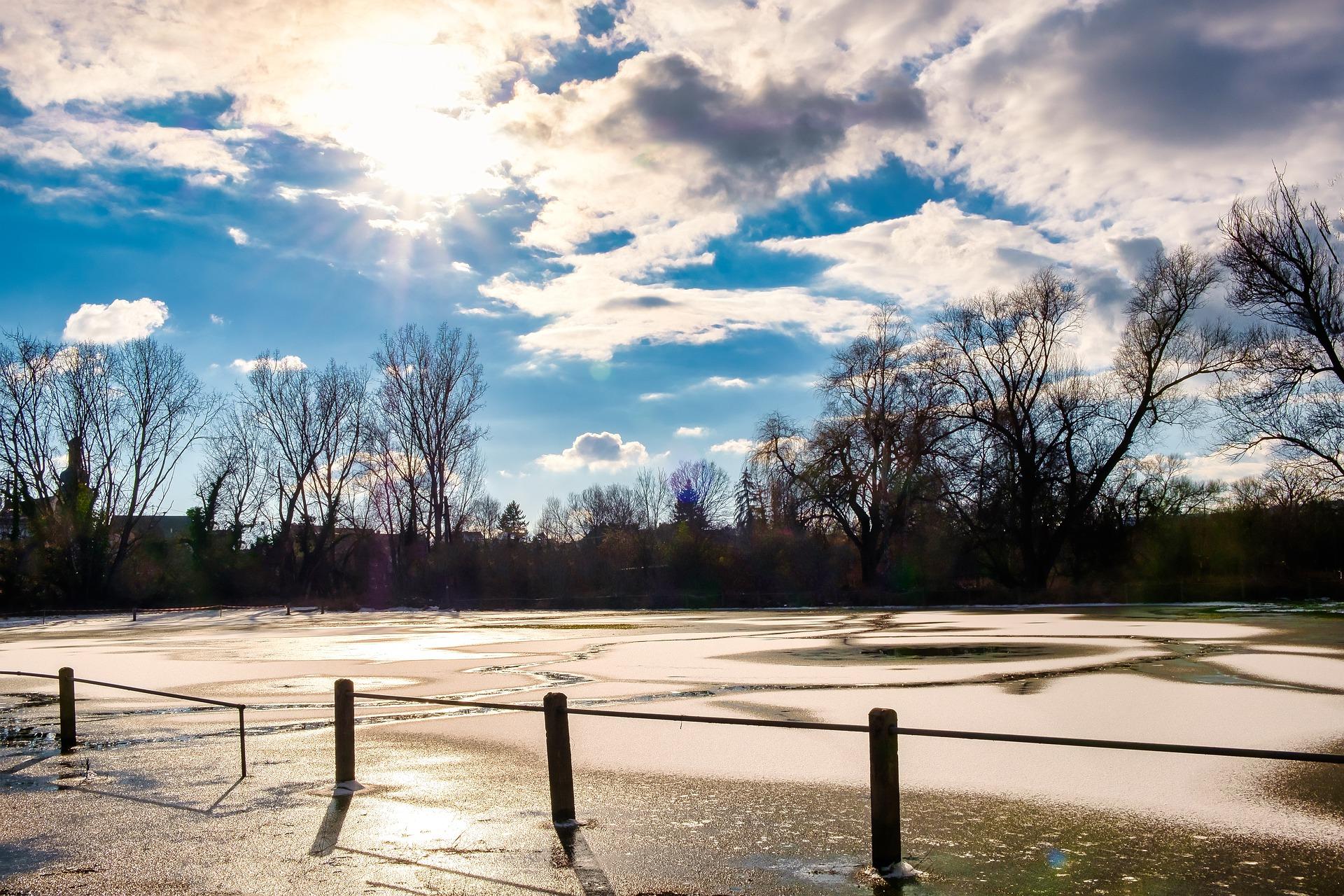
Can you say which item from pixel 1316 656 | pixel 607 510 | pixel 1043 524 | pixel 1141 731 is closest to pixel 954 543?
pixel 1043 524

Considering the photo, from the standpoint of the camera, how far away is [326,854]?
6.25m

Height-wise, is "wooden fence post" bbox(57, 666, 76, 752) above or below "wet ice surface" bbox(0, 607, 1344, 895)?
above

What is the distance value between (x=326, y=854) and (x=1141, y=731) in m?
7.59

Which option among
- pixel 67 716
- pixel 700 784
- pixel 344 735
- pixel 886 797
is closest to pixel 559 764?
pixel 700 784

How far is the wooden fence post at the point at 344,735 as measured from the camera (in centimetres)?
792

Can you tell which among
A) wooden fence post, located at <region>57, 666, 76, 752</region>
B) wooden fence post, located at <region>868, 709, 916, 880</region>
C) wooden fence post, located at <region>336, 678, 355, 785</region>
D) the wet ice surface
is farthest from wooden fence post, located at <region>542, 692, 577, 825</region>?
wooden fence post, located at <region>57, 666, 76, 752</region>

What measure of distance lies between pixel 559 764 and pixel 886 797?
93.2 inches

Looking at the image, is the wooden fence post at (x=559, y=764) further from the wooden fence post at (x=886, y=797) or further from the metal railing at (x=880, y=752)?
the wooden fence post at (x=886, y=797)

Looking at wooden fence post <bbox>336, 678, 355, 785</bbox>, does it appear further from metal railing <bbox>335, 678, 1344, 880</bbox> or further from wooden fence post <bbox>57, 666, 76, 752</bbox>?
wooden fence post <bbox>57, 666, 76, 752</bbox>

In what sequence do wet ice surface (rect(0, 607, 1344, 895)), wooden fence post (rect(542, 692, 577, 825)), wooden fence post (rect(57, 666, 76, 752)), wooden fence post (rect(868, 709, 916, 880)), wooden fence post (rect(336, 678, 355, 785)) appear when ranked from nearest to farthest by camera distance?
wooden fence post (rect(868, 709, 916, 880))
wet ice surface (rect(0, 607, 1344, 895))
wooden fence post (rect(542, 692, 577, 825))
wooden fence post (rect(336, 678, 355, 785))
wooden fence post (rect(57, 666, 76, 752))

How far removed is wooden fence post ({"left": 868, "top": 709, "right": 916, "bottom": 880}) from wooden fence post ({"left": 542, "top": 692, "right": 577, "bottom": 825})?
2.18 m

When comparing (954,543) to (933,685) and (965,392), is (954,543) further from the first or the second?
(933,685)

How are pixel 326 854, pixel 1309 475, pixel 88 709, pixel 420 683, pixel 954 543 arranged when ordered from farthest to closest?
pixel 954 543, pixel 1309 475, pixel 420 683, pixel 88 709, pixel 326 854

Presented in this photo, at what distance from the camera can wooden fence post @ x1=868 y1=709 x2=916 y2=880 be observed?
5.56 metres
